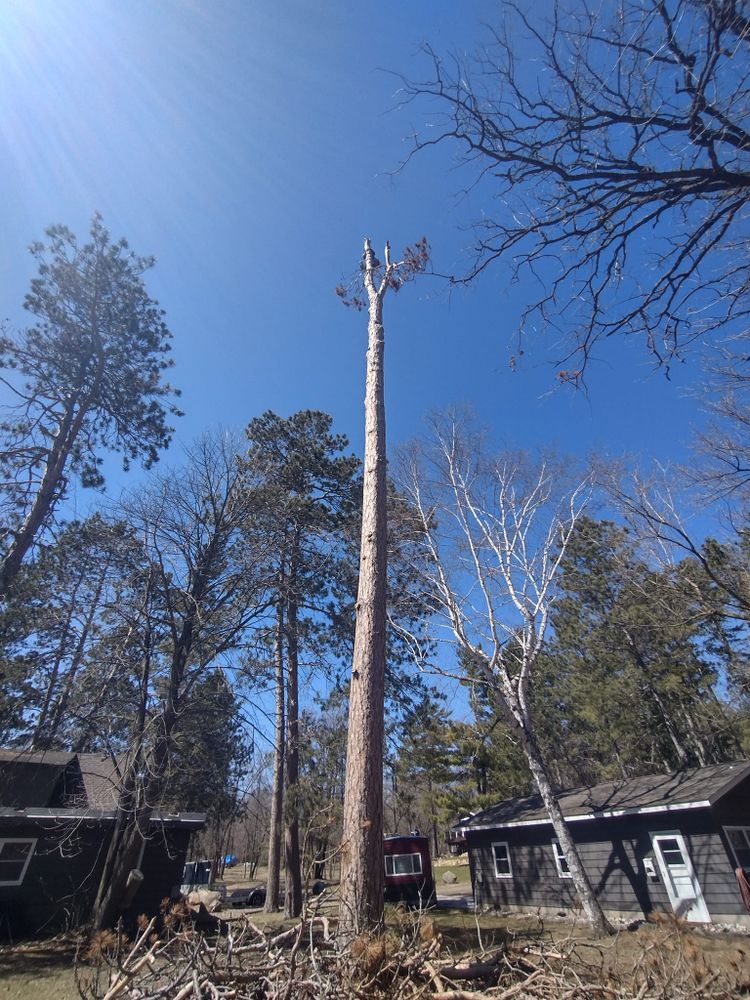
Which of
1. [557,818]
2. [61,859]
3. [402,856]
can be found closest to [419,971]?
[557,818]

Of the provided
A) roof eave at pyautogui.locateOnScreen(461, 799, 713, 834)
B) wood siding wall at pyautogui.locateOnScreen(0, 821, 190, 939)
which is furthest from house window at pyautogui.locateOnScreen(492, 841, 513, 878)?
wood siding wall at pyautogui.locateOnScreen(0, 821, 190, 939)

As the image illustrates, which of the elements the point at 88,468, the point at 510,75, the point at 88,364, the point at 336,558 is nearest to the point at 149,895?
the point at 336,558

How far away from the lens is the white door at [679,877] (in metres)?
11.6

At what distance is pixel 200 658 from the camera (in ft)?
36.7

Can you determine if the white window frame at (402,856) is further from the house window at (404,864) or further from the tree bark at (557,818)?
the tree bark at (557,818)

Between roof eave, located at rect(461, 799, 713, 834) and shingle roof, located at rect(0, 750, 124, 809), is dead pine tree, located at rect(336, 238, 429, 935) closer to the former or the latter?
roof eave, located at rect(461, 799, 713, 834)

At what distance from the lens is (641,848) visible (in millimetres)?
12945

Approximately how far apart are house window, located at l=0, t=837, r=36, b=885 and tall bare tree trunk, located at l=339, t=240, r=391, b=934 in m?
12.8

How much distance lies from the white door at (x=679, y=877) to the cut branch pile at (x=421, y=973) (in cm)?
1169

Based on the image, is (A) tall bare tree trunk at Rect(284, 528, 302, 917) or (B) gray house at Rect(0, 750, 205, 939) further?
(A) tall bare tree trunk at Rect(284, 528, 302, 917)

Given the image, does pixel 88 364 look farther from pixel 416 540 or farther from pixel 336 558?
pixel 416 540

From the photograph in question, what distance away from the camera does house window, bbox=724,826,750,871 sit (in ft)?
37.8

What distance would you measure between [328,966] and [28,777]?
658 inches

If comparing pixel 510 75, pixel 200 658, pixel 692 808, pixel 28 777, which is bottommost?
pixel 692 808
